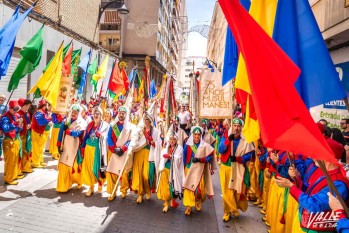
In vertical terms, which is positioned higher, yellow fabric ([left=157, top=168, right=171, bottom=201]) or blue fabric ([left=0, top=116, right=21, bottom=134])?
blue fabric ([left=0, top=116, right=21, bottom=134])

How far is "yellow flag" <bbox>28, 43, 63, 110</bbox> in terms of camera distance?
269 inches

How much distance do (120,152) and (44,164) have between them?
376cm

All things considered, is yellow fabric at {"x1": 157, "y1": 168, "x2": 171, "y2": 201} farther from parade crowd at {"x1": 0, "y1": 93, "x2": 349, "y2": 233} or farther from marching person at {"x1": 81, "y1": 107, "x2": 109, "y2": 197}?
marching person at {"x1": 81, "y1": 107, "x2": 109, "y2": 197}

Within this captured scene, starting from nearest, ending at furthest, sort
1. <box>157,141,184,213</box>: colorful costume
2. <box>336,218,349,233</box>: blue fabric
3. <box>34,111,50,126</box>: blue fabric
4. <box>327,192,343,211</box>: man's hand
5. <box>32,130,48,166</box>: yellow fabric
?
<box>336,218,349,233</box>: blue fabric < <box>327,192,343,211</box>: man's hand < <box>157,141,184,213</box>: colorful costume < <box>34,111,50,126</box>: blue fabric < <box>32,130,48,166</box>: yellow fabric

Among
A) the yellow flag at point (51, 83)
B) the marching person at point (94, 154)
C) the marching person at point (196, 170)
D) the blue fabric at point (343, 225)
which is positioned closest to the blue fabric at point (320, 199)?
the blue fabric at point (343, 225)

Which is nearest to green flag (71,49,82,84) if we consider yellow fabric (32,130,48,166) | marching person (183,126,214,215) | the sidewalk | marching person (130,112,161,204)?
yellow fabric (32,130,48,166)

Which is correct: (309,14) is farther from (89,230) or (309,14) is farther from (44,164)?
(44,164)

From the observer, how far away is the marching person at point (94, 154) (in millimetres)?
6887

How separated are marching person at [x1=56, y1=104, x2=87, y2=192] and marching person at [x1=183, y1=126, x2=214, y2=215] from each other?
2.66 meters

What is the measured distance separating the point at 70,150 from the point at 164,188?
Answer: 248 cm

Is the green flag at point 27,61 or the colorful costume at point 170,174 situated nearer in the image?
the colorful costume at point 170,174

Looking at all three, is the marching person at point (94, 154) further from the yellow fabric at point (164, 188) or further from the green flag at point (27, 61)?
the green flag at point (27, 61)

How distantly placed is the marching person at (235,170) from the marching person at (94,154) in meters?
2.87

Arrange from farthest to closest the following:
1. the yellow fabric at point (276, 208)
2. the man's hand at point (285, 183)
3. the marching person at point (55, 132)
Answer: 1. the marching person at point (55, 132)
2. the yellow fabric at point (276, 208)
3. the man's hand at point (285, 183)
